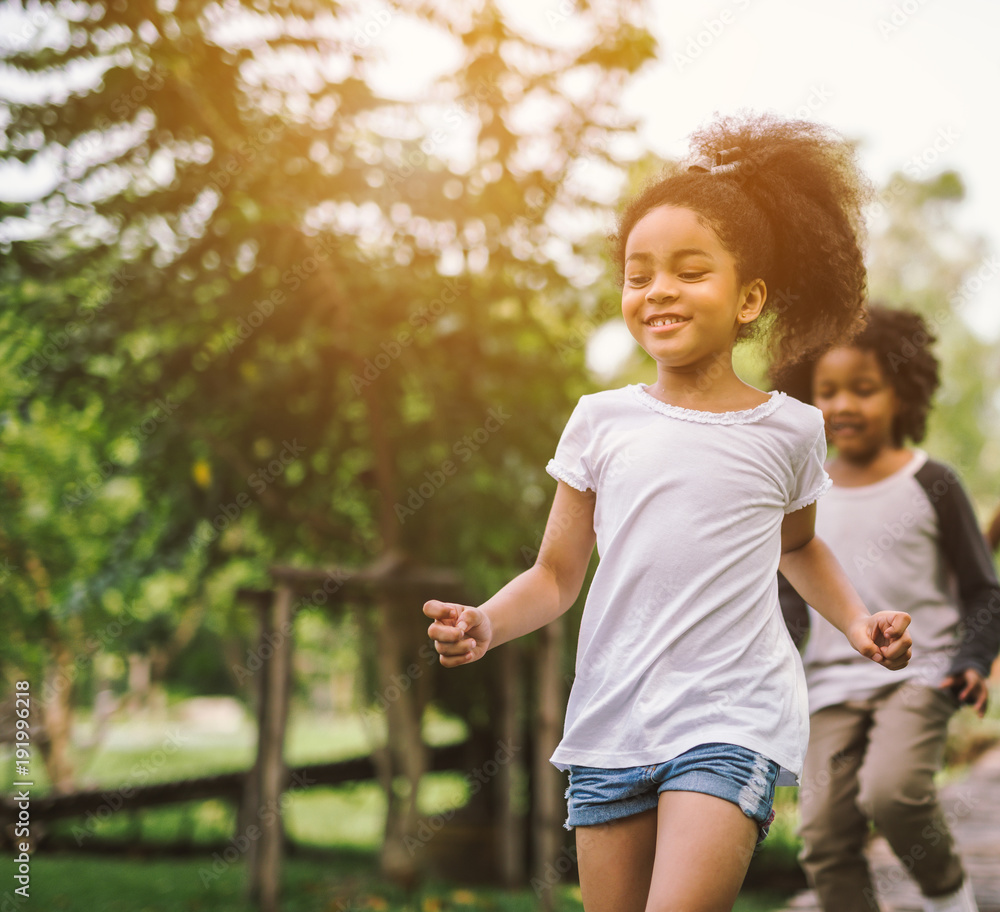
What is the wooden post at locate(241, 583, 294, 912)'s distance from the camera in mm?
6109

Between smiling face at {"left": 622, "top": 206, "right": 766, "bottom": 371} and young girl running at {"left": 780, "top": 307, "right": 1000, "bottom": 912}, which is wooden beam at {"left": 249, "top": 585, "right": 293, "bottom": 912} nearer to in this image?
young girl running at {"left": 780, "top": 307, "right": 1000, "bottom": 912}

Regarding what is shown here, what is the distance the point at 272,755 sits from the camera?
623 cm

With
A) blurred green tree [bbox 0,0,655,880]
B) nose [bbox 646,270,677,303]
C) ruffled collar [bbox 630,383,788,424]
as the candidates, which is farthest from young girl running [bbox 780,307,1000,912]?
blurred green tree [bbox 0,0,655,880]

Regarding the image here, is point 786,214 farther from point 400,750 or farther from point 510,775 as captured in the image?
point 510,775

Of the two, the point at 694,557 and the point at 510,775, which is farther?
the point at 510,775

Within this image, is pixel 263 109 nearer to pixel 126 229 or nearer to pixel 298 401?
pixel 126 229

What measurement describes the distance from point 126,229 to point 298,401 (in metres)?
1.55

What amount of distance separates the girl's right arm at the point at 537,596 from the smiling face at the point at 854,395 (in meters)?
1.23

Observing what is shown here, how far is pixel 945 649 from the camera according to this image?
107 inches

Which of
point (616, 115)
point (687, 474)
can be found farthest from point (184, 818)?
point (687, 474)

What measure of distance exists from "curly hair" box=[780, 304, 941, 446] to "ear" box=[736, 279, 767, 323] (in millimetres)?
1011

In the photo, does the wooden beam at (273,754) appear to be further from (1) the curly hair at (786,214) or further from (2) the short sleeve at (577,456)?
(1) the curly hair at (786,214)

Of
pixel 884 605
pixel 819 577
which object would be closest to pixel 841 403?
pixel 884 605

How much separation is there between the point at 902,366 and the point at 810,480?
1.28 meters
